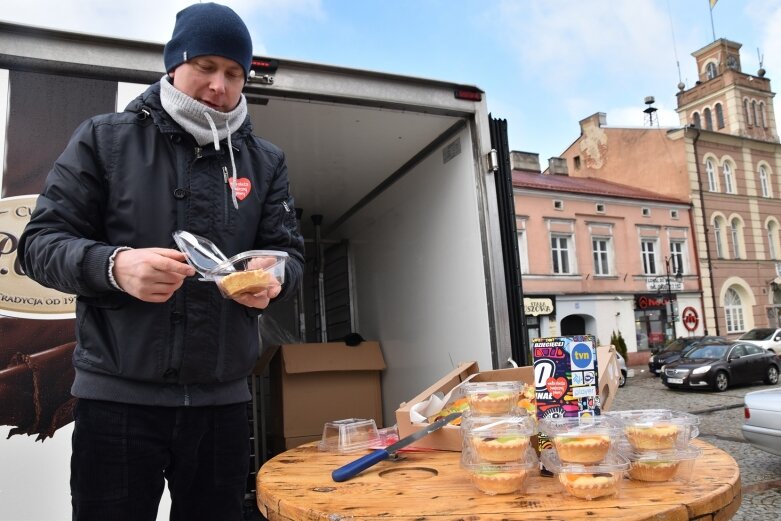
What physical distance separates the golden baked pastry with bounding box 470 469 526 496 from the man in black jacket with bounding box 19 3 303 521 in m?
0.66

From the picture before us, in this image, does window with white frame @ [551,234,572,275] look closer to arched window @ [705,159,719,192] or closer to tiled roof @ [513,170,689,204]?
tiled roof @ [513,170,689,204]

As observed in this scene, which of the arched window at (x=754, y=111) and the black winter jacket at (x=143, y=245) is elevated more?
the arched window at (x=754, y=111)

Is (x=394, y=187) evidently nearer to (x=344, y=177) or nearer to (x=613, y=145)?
(x=344, y=177)

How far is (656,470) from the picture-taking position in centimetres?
127

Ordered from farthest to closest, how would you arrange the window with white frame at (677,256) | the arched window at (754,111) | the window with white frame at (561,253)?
the arched window at (754,111) < the window with white frame at (677,256) < the window with white frame at (561,253)

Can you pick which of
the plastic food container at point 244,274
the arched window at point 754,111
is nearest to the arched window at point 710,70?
the arched window at point 754,111

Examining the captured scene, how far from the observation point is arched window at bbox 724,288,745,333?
26266 mm

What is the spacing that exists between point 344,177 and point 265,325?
169cm

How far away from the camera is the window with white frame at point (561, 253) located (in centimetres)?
2223

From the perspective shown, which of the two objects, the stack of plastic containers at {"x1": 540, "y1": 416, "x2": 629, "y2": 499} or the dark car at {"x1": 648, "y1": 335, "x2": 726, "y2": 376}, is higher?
the stack of plastic containers at {"x1": 540, "y1": 416, "x2": 629, "y2": 499}

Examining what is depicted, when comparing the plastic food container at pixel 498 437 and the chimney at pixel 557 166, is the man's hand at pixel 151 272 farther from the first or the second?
the chimney at pixel 557 166

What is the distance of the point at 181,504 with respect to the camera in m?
1.50

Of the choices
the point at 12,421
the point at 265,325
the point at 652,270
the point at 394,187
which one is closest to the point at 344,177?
the point at 394,187

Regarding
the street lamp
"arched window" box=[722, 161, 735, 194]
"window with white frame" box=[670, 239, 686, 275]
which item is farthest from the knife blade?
"arched window" box=[722, 161, 735, 194]
